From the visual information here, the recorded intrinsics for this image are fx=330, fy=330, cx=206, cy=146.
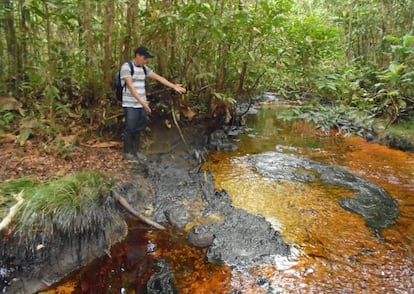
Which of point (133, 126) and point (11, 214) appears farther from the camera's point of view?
point (133, 126)

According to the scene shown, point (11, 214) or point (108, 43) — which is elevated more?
point (108, 43)

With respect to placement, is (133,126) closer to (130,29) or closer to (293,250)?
(130,29)

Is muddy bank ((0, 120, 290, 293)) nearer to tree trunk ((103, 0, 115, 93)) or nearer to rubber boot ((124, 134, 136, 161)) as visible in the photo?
rubber boot ((124, 134, 136, 161))

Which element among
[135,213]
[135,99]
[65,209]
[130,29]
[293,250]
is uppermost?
[130,29]

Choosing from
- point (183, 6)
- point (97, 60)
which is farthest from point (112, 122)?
point (183, 6)

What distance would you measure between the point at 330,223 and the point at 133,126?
3.94 m

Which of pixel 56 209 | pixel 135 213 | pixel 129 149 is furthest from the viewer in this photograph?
pixel 129 149

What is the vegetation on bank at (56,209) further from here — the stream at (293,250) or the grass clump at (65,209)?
the stream at (293,250)

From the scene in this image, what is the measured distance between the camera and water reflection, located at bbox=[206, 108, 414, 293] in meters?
4.19

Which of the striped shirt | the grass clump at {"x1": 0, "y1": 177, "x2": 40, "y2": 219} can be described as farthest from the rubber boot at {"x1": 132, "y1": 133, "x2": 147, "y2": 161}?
the grass clump at {"x1": 0, "y1": 177, "x2": 40, "y2": 219}

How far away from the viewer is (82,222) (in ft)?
14.3

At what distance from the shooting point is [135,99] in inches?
239

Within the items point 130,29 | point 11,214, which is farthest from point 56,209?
point 130,29

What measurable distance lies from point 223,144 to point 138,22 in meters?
4.26
